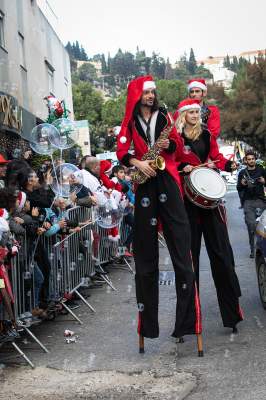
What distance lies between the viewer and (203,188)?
6.27m

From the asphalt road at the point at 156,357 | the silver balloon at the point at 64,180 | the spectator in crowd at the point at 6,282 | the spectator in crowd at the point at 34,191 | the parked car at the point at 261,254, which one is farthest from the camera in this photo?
the silver balloon at the point at 64,180

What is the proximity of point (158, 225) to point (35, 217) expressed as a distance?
68.7 inches

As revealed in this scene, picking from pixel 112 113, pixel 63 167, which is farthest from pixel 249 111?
pixel 63 167

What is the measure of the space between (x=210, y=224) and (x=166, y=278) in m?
4.25

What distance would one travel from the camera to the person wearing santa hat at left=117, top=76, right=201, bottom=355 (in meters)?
5.90

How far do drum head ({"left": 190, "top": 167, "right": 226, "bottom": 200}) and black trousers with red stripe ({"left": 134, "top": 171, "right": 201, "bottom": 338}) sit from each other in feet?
1.23

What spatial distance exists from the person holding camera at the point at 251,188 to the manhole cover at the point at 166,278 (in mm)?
1876

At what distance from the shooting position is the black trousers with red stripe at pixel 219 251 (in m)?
6.47

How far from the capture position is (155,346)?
20.6 ft

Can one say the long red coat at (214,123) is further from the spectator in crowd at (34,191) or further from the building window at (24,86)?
the building window at (24,86)

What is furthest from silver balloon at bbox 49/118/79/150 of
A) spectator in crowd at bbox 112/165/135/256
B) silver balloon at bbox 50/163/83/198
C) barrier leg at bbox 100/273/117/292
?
spectator in crowd at bbox 112/165/135/256

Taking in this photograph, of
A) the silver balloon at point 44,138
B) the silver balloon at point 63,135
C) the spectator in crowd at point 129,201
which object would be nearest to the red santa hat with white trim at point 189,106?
the silver balloon at point 63,135

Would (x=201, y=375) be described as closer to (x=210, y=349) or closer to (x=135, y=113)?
(x=210, y=349)

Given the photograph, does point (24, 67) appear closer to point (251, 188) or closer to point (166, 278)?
point (251, 188)
